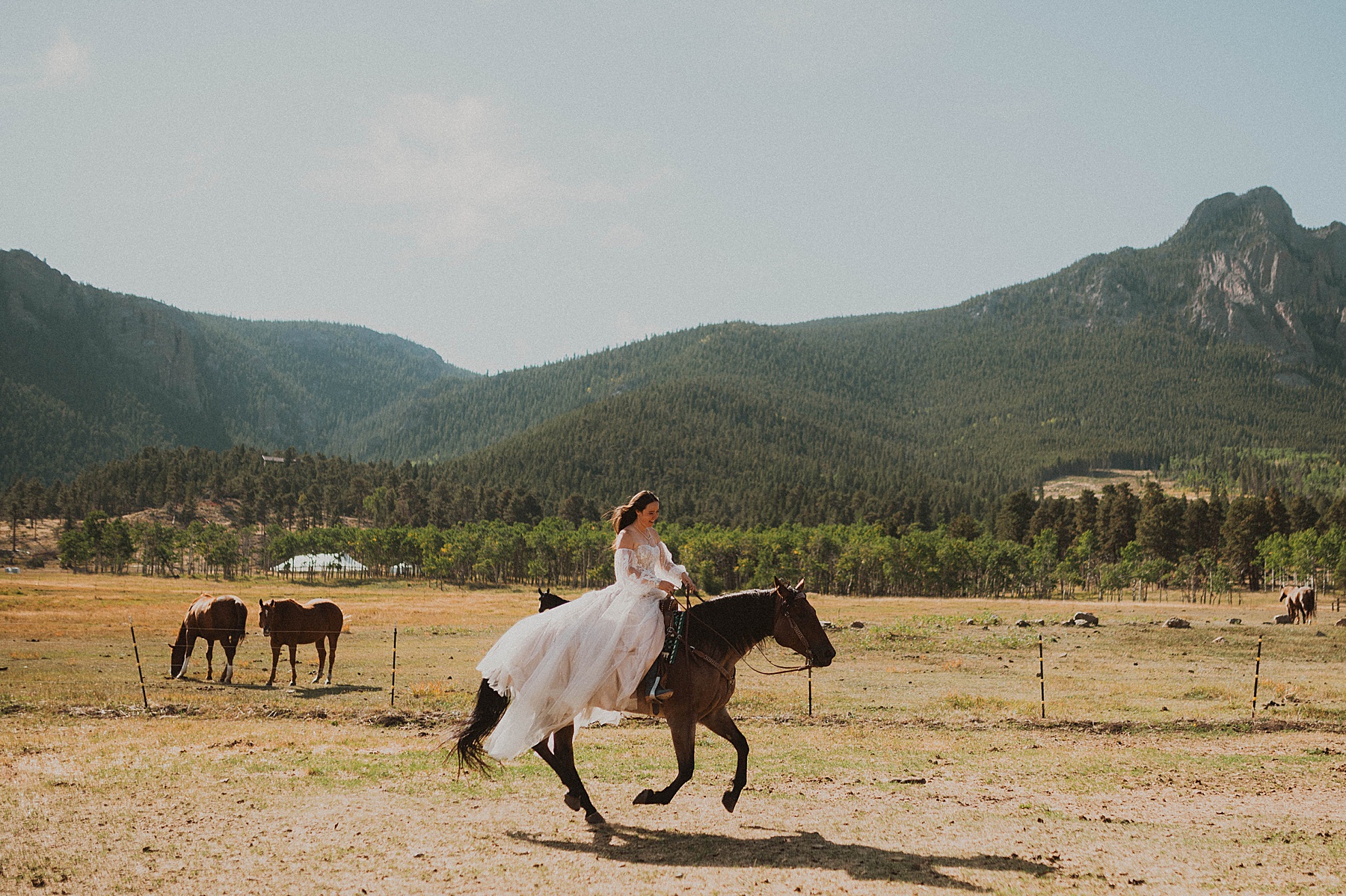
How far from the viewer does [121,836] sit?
882 centimetres

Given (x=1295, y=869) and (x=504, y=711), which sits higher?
(x=504, y=711)

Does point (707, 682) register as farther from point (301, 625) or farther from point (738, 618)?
point (301, 625)

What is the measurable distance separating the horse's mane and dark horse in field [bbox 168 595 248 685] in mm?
19054

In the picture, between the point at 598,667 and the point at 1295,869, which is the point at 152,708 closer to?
the point at 598,667

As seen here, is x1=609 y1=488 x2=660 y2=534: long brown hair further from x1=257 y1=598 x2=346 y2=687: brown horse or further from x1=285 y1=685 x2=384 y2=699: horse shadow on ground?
x1=257 y1=598 x2=346 y2=687: brown horse

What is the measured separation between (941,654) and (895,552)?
75108 millimetres

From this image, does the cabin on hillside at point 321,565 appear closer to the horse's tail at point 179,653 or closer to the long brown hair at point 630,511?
the horse's tail at point 179,653

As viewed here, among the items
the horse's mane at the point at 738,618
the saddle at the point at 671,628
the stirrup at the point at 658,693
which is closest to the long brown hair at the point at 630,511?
the saddle at the point at 671,628

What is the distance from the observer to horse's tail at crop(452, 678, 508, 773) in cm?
1020

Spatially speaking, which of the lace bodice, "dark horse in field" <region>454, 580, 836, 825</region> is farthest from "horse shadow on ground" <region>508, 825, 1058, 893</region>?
the lace bodice

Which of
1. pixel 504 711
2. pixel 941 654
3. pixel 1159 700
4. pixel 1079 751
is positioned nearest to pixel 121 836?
pixel 504 711

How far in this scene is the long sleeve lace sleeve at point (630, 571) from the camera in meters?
9.63

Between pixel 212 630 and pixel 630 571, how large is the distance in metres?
20.1

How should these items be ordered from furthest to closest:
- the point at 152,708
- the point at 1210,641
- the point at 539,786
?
the point at 1210,641
the point at 152,708
the point at 539,786
